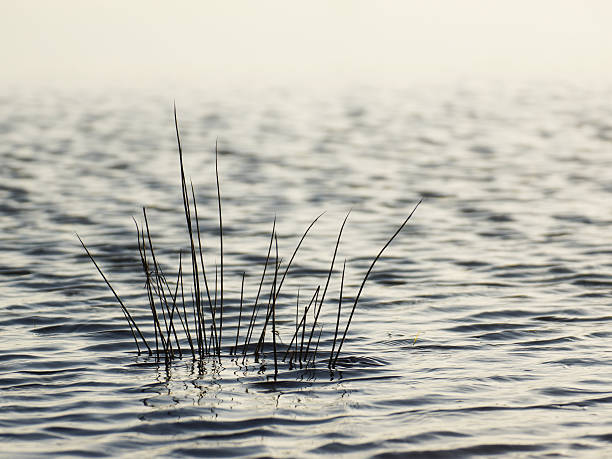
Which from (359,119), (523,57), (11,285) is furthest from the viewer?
(523,57)

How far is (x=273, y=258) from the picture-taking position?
885cm

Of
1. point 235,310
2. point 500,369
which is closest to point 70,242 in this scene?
point 235,310

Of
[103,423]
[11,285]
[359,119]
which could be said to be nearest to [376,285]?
[11,285]

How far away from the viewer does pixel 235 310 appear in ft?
→ 22.7

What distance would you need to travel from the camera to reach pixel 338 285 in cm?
784

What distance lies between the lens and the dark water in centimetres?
456

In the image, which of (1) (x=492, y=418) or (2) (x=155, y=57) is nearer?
(1) (x=492, y=418)

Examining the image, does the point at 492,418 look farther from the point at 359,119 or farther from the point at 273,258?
the point at 359,119

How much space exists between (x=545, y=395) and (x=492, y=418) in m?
0.46

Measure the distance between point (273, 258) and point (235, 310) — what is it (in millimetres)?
1972

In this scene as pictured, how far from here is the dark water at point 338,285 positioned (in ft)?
15.0

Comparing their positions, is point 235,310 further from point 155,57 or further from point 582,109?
point 155,57

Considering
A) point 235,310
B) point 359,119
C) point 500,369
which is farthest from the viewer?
point 359,119

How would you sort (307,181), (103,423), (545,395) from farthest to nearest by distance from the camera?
(307,181), (545,395), (103,423)
